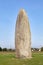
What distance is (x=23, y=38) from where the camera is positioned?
1063 inches

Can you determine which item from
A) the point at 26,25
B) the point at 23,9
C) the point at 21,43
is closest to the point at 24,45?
the point at 21,43

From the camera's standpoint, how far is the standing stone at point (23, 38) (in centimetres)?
2691

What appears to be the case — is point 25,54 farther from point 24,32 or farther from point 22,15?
point 22,15

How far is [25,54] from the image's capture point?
2686 centimetres

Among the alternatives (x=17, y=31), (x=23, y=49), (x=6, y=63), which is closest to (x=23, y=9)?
(x=17, y=31)

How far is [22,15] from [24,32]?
2125 millimetres

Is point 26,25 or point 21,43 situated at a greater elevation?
point 26,25

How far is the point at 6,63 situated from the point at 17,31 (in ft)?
20.2

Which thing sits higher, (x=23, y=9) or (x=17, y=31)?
(x=23, y=9)

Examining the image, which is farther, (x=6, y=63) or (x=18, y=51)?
(x=18, y=51)

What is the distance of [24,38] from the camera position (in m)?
27.0

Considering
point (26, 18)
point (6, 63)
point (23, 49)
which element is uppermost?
point (26, 18)

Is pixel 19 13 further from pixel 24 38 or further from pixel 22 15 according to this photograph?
pixel 24 38

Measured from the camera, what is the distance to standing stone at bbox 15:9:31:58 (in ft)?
88.3
